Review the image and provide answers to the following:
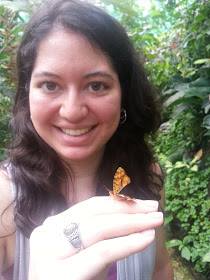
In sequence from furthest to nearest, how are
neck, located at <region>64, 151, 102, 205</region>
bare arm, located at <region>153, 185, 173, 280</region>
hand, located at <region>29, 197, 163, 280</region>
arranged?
bare arm, located at <region>153, 185, 173, 280</region> < neck, located at <region>64, 151, 102, 205</region> < hand, located at <region>29, 197, 163, 280</region>

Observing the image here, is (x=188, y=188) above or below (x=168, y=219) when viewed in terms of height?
above

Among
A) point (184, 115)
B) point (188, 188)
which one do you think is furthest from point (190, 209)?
point (184, 115)

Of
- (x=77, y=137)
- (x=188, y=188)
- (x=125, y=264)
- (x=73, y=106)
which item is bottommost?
(x=188, y=188)

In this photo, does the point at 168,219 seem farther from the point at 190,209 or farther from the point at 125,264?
the point at 125,264

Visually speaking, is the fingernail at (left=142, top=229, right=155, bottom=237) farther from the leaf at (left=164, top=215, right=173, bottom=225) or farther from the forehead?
the leaf at (left=164, top=215, right=173, bottom=225)

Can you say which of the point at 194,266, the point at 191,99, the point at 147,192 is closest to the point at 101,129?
the point at 147,192

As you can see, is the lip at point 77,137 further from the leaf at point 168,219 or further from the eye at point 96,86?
the leaf at point 168,219

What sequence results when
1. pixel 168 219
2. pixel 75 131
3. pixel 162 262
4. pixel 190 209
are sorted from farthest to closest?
pixel 168 219 < pixel 190 209 < pixel 162 262 < pixel 75 131

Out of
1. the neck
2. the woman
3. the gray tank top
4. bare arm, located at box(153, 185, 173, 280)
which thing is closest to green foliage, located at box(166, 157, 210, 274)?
bare arm, located at box(153, 185, 173, 280)
